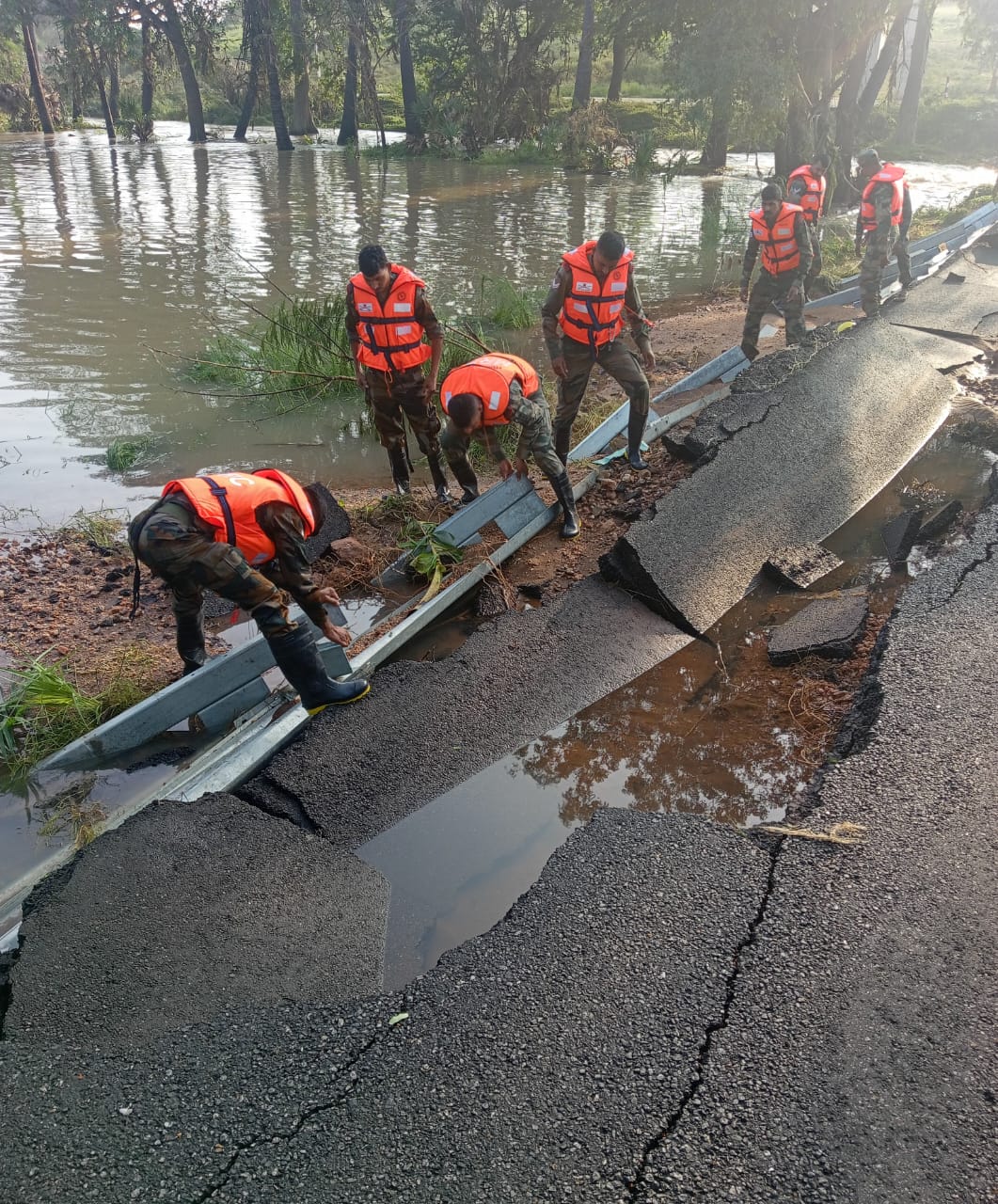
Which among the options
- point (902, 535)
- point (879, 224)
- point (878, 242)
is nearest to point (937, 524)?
point (902, 535)

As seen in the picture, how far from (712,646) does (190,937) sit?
11.0 ft

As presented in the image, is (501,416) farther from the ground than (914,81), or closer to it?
closer to it

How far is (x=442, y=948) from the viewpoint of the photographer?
11.3 ft

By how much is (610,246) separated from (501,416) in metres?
1.74

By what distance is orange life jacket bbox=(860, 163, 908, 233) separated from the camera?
1111cm

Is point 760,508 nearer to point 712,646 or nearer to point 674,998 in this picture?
point 712,646

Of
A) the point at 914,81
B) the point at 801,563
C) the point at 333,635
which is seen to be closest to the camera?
the point at 333,635

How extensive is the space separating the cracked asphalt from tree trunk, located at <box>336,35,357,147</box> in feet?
124

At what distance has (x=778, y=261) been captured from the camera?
9688 millimetres

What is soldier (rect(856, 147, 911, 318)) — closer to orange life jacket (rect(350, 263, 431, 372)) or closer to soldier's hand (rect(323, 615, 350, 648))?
orange life jacket (rect(350, 263, 431, 372))

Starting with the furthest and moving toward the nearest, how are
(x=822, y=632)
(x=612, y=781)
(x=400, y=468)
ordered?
(x=400, y=468) < (x=822, y=632) < (x=612, y=781)

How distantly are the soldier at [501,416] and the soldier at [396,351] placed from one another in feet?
3.02

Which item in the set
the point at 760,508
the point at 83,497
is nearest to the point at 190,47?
the point at 83,497

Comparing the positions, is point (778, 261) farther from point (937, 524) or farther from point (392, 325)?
point (392, 325)
